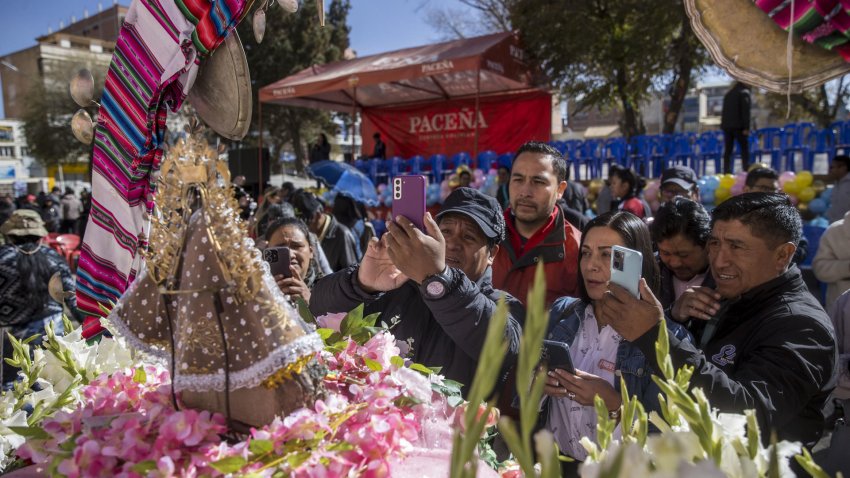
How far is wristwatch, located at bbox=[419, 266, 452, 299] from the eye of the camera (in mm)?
1618

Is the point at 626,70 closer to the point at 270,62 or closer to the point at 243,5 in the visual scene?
the point at 243,5

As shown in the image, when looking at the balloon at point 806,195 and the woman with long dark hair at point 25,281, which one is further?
the balloon at point 806,195

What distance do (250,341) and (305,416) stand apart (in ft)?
0.50

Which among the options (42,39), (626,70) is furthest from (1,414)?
(42,39)

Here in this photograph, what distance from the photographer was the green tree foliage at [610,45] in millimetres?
10539

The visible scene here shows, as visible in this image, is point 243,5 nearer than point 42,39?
Yes

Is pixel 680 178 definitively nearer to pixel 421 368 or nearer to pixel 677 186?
pixel 677 186

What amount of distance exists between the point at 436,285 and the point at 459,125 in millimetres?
12231

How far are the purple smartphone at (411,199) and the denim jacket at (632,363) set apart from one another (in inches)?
27.4


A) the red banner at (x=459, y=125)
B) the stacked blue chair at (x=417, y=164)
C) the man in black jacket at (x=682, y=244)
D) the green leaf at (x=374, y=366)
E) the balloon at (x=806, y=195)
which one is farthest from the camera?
the red banner at (x=459, y=125)

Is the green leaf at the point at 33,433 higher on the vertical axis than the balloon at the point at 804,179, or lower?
lower

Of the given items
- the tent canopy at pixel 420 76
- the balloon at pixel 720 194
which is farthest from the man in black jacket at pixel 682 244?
the tent canopy at pixel 420 76

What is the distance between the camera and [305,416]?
0.94 metres

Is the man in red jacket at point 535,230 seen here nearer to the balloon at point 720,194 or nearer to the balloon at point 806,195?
the balloon at point 720,194
